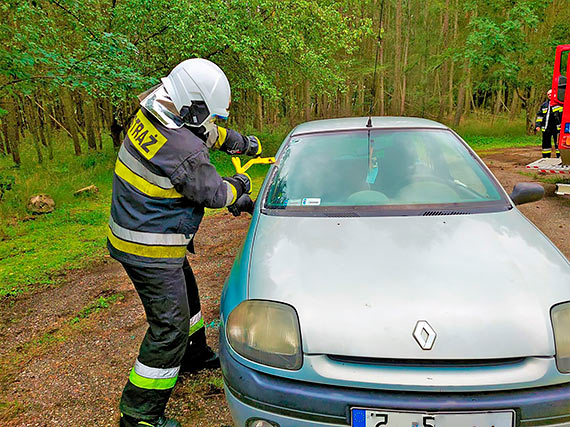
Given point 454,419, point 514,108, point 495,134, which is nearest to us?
point 454,419

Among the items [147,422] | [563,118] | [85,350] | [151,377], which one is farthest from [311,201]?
[563,118]

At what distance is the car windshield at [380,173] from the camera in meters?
2.28

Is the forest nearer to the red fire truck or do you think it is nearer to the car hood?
the car hood

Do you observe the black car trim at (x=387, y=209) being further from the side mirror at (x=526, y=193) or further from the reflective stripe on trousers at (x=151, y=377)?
the reflective stripe on trousers at (x=151, y=377)

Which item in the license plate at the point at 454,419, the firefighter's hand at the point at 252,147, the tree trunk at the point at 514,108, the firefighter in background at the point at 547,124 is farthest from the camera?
the tree trunk at the point at 514,108

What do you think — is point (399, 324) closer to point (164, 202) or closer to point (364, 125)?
point (164, 202)

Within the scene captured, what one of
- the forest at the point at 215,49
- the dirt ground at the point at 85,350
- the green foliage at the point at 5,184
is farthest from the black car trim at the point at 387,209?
the green foliage at the point at 5,184

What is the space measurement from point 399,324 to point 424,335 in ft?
0.30

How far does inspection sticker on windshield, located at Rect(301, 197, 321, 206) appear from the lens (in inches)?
89.8

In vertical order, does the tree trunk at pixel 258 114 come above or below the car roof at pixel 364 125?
below

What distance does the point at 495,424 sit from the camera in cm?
130

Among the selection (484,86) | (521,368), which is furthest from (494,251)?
(484,86)

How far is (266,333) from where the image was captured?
150cm

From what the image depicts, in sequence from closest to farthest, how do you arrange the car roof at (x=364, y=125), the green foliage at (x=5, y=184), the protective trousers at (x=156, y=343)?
the protective trousers at (x=156, y=343), the car roof at (x=364, y=125), the green foliage at (x=5, y=184)
